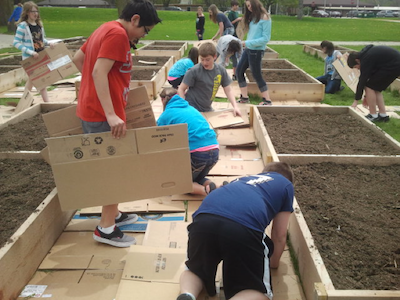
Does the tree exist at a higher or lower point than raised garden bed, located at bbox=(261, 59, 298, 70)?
higher

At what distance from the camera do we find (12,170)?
3.83m

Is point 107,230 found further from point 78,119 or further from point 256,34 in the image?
point 256,34

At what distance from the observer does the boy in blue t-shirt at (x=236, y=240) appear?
2.17 meters

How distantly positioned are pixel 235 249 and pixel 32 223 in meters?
1.47

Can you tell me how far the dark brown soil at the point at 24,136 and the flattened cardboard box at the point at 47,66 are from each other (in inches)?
57.3

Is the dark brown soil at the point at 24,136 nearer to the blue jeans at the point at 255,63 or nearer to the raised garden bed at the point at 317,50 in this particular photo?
the blue jeans at the point at 255,63

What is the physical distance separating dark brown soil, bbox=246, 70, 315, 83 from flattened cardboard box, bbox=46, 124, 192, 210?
5.79 m

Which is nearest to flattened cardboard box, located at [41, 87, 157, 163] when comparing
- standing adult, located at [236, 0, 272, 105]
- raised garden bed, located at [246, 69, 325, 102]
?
standing adult, located at [236, 0, 272, 105]

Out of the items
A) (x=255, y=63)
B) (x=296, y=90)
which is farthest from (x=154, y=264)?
(x=296, y=90)

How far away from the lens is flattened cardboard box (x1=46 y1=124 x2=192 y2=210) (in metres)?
2.66

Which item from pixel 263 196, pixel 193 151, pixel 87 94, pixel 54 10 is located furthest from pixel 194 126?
pixel 54 10

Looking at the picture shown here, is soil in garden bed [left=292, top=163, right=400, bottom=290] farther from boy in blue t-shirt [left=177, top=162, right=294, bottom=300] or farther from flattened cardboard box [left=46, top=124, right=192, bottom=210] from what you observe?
flattened cardboard box [left=46, top=124, right=192, bottom=210]

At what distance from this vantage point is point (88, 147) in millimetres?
2664

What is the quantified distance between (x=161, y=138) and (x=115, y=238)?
89 cm
